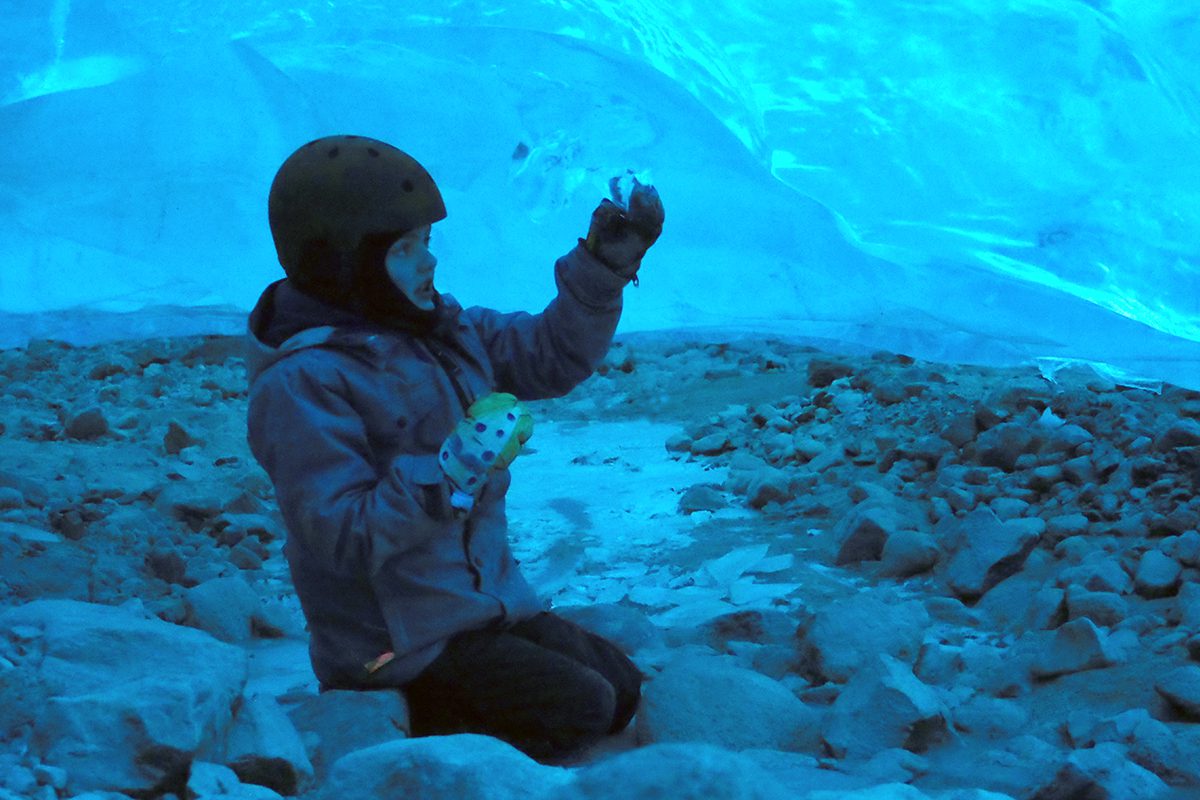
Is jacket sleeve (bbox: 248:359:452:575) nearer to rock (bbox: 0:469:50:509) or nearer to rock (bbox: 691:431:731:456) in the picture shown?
rock (bbox: 0:469:50:509)

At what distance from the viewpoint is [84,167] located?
2.75 metres

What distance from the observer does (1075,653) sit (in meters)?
1.94

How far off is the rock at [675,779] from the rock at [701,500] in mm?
2078

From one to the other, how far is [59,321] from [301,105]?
2.14 feet

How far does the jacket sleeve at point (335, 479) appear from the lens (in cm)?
170

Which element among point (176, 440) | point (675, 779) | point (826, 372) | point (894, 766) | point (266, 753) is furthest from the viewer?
point (826, 372)

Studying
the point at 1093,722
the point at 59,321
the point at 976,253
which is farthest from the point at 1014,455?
the point at 59,321

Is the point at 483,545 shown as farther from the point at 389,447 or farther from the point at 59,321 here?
the point at 59,321

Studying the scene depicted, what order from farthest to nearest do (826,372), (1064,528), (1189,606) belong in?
(826,372)
(1064,528)
(1189,606)

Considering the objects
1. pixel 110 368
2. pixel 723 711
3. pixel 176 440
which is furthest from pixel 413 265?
pixel 110 368

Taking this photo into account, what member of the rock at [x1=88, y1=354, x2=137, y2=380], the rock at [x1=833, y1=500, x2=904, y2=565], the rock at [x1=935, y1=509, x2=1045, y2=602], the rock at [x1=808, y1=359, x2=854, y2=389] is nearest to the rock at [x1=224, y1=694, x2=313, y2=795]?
the rock at [x1=935, y1=509, x2=1045, y2=602]

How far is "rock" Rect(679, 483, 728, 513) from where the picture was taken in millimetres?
3260

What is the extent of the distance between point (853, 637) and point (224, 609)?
1.07 meters

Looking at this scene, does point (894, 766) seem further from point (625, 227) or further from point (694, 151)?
point (694, 151)
